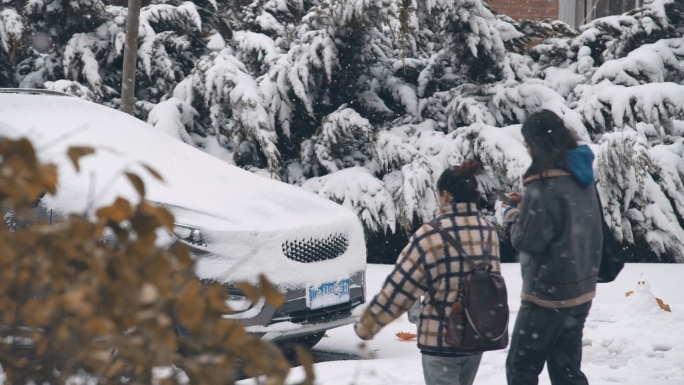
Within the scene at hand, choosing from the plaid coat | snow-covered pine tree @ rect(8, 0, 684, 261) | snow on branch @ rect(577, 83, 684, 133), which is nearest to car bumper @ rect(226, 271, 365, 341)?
the plaid coat

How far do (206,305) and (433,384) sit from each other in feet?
7.73

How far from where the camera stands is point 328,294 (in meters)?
5.00

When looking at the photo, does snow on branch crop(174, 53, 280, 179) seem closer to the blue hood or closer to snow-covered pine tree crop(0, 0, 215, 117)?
snow-covered pine tree crop(0, 0, 215, 117)

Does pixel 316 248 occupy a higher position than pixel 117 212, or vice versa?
pixel 117 212

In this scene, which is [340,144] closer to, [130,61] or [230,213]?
[130,61]

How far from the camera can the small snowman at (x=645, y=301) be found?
629 centimetres

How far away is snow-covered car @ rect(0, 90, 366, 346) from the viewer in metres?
4.59

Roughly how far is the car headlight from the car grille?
0.53 m

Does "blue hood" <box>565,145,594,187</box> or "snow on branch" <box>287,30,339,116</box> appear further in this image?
"snow on branch" <box>287,30,339,116</box>

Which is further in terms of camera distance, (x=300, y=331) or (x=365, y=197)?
(x=365, y=197)

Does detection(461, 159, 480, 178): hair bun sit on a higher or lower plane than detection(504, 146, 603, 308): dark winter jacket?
higher

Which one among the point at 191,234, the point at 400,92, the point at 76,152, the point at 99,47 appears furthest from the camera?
the point at 99,47

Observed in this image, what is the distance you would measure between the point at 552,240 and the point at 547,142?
43 cm

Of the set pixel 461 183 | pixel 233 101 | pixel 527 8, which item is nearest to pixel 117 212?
pixel 461 183
